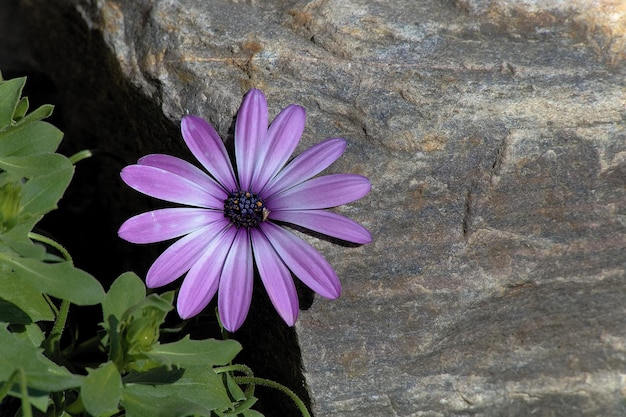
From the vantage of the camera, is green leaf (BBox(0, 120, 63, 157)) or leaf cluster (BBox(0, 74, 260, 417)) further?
green leaf (BBox(0, 120, 63, 157))

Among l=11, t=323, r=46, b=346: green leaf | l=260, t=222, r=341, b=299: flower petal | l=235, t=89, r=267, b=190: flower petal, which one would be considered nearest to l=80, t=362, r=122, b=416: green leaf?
l=11, t=323, r=46, b=346: green leaf

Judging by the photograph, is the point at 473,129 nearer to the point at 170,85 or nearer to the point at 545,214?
the point at 545,214

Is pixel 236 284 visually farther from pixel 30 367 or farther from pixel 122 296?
pixel 30 367

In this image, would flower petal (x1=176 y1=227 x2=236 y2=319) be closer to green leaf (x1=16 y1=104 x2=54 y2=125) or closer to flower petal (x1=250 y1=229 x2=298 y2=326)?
flower petal (x1=250 y1=229 x2=298 y2=326)

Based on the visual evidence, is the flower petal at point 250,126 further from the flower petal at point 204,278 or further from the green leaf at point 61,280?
the green leaf at point 61,280

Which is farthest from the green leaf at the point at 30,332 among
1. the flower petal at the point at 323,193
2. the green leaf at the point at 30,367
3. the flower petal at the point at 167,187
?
the flower petal at the point at 323,193

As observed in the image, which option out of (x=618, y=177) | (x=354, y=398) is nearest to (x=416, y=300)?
(x=354, y=398)

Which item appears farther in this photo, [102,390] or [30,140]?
[30,140]

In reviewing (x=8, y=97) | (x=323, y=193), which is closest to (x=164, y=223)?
(x=323, y=193)

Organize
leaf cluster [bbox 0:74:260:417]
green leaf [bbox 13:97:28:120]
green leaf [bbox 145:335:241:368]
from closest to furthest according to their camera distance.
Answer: leaf cluster [bbox 0:74:260:417], green leaf [bbox 145:335:241:368], green leaf [bbox 13:97:28:120]
